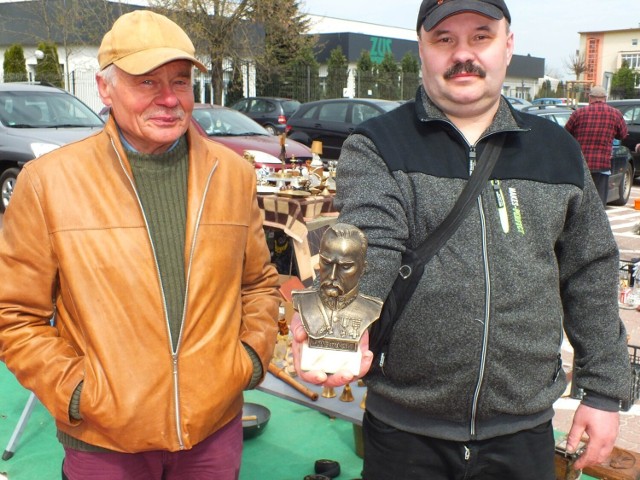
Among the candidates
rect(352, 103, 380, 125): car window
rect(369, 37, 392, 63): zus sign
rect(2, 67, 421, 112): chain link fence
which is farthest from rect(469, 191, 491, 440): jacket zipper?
rect(369, 37, 392, 63): zus sign

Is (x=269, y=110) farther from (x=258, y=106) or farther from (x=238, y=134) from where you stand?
(x=238, y=134)

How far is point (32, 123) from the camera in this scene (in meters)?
8.90

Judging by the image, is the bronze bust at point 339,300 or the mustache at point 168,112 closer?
the bronze bust at point 339,300

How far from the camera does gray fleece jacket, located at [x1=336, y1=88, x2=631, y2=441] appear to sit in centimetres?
160

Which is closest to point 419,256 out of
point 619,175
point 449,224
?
point 449,224

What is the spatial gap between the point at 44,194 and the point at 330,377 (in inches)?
33.7

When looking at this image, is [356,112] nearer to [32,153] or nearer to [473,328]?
[32,153]

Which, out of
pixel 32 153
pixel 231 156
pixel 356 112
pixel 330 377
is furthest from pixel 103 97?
pixel 356 112

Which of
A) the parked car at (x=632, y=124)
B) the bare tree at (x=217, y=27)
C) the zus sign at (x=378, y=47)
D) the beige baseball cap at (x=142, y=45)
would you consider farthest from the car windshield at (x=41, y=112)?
the zus sign at (x=378, y=47)

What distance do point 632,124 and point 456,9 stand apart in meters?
12.8

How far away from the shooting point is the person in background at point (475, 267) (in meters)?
1.60

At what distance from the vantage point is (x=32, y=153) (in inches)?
328

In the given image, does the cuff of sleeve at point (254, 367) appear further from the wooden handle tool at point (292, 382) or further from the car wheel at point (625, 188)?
the car wheel at point (625, 188)

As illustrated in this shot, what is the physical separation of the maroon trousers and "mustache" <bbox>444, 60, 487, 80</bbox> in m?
1.10
